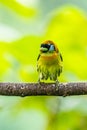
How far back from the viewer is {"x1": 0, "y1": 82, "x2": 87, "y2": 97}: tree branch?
71 centimetres

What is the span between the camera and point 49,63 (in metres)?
0.82

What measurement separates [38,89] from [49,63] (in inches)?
3.6

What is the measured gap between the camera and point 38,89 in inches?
29.0

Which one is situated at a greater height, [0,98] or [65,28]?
[65,28]

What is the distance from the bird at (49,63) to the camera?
→ 78 centimetres

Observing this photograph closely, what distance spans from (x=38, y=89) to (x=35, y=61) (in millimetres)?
46

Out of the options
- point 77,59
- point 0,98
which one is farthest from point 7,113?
point 77,59

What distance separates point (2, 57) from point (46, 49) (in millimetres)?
96

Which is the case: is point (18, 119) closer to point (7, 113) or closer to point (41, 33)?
point (7, 113)

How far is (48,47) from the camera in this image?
77cm

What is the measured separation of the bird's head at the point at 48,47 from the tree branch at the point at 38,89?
0.19 feet

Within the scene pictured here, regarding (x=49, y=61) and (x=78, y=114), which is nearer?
(x=78, y=114)

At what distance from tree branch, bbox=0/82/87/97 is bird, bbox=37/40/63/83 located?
0.03m

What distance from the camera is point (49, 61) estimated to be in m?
0.82
